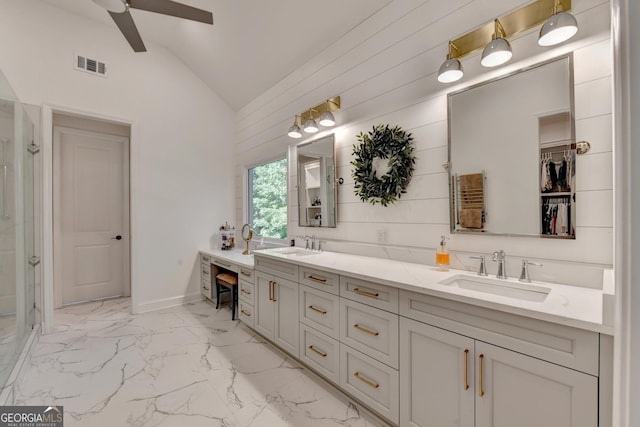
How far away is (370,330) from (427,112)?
5.17ft

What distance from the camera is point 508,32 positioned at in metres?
1.68

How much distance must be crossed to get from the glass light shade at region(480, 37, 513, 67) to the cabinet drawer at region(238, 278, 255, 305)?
2.66m

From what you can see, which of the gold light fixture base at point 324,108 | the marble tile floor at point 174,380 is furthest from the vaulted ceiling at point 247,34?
the marble tile floor at point 174,380

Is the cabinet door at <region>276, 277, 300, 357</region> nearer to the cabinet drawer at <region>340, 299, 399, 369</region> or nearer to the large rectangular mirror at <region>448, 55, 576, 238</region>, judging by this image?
the cabinet drawer at <region>340, 299, 399, 369</region>

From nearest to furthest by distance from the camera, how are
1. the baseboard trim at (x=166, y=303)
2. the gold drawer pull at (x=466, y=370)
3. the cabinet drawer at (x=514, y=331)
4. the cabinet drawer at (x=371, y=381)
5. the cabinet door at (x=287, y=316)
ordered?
the cabinet drawer at (x=514, y=331) → the gold drawer pull at (x=466, y=370) → the cabinet drawer at (x=371, y=381) → the cabinet door at (x=287, y=316) → the baseboard trim at (x=166, y=303)

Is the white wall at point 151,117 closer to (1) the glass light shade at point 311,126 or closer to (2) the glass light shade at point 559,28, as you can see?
(1) the glass light shade at point 311,126

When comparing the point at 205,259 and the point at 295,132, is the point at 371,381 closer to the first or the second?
the point at 295,132

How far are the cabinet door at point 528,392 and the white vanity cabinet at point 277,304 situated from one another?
1.44 metres

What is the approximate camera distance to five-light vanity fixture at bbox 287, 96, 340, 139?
9.07 ft

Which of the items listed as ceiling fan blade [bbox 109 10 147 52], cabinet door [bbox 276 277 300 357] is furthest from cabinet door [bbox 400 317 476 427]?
ceiling fan blade [bbox 109 10 147 52]

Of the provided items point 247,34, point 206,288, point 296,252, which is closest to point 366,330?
point 296,252

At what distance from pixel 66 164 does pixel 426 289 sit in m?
4.94

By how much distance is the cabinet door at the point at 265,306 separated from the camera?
2695 millimetres

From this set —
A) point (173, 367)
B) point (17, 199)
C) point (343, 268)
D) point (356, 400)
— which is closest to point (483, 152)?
point (343, 268)
